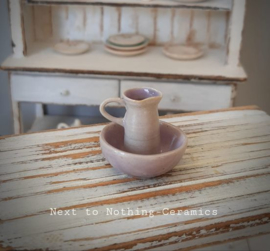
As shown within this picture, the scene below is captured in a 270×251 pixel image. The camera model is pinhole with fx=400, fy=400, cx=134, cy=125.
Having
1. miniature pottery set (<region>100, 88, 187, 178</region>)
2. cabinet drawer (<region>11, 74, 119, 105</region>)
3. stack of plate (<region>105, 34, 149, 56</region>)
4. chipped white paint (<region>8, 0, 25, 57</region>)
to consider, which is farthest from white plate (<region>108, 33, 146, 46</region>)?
miniature pottery set (<region>100, 88, 187, 178</region>)

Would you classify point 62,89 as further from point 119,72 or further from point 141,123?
point 141,123

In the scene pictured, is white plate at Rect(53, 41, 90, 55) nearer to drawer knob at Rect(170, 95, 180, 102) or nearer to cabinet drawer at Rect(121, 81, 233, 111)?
cabinet drawer at Rect(121, 81, 233, 111)

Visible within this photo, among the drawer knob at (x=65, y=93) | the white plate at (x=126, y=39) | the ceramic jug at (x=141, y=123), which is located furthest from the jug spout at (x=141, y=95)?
the white plate at (x=126, y=39)

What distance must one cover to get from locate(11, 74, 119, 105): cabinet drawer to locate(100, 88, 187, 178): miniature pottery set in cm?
84

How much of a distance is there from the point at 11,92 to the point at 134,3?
28.4 inches

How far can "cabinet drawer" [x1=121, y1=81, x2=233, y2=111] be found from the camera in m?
1.88

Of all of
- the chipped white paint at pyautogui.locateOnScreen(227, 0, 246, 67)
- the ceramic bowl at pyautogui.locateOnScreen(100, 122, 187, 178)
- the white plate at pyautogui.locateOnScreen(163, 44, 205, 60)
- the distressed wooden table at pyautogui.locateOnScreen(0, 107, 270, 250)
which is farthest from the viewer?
the white plate at pyautogui.locateOnScreen(163, 44, 205, 60)

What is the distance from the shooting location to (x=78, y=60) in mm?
1969

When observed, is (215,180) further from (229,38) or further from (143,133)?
(229,38)

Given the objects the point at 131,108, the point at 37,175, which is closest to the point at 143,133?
the point at 131,108

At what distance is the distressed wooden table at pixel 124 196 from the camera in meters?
0.82

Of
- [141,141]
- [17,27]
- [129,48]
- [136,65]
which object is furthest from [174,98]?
[141,141]

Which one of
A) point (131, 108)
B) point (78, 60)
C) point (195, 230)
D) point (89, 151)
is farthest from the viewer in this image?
point (78, 60)

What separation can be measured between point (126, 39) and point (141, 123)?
1.22 meters
